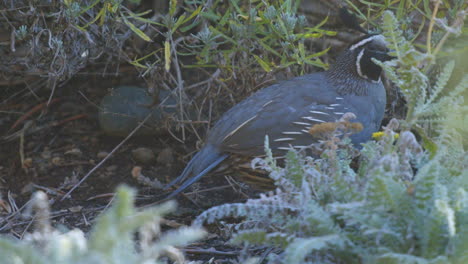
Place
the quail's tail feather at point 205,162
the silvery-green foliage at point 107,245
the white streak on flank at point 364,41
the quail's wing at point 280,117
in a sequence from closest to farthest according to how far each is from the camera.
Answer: the silvery-green foliage at point 107,245 < the quail's wing at point 280,117 < the quail's tail feather at point 205,162 < the white streak on flank at point 364,41

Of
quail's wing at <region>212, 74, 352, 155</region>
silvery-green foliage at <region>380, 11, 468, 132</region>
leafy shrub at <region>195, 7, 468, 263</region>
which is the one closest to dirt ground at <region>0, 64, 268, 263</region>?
quail's wing at <region>212, 74, 352, 155</region>

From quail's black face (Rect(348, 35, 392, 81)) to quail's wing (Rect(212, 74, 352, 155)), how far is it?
29cm

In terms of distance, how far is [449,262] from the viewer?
1.89 meters

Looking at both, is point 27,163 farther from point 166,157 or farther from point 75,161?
point 166,157

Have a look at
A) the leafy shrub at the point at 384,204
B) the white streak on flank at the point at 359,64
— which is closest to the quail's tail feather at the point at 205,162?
the white streak on flank at the point at 359,64

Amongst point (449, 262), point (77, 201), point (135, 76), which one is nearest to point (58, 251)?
point (449, 262)

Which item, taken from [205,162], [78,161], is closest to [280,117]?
[205,162]

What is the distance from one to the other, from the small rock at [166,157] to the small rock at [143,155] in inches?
2.2

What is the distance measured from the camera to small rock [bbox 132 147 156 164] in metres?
4.41

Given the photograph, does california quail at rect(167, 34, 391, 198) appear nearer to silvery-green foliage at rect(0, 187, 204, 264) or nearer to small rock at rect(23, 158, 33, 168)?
small rock at rect(23, 158, 33, 168)

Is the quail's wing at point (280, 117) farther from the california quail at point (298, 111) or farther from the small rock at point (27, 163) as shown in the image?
the small rock at point (27, 163)

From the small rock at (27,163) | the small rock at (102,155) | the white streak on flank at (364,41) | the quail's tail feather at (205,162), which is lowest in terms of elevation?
the small rock at (27,163)

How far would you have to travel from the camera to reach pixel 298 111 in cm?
353

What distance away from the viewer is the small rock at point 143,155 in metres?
4.41
